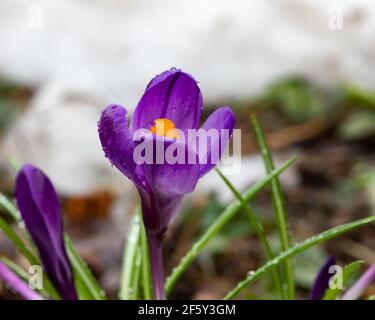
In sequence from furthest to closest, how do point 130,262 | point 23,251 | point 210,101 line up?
point 210,101
point 130,262
point 23,251

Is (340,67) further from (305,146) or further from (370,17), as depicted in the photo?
(305,146)

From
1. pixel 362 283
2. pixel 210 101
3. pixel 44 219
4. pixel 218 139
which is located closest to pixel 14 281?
pixel 44 219

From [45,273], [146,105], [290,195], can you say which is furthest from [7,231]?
[290,195]

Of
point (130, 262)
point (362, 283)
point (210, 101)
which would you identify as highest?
point (210, 101)

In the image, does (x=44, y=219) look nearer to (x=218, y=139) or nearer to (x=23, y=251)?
(x=23, y=251)

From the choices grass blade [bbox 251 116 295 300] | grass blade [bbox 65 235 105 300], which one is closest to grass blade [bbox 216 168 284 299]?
grass blade [bbox 251 116 295 300]

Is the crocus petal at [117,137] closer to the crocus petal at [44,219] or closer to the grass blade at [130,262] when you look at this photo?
the crocus petal at [44,219]

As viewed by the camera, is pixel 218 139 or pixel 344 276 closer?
pixel 218 139
